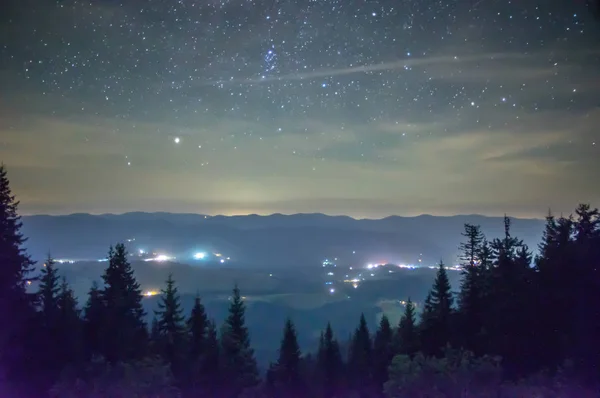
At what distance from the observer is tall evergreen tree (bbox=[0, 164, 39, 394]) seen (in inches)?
454

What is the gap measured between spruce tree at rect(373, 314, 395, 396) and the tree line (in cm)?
72

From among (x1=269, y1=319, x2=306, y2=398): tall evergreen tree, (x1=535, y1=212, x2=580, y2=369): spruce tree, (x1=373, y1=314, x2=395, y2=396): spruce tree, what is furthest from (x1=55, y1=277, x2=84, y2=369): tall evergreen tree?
(x1=269, y1=319, x2=306, y2=398): tall evergreen tree

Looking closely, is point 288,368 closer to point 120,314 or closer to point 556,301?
point 120,314

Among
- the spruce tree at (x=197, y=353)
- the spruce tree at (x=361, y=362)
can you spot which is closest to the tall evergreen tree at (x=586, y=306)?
the spruce tree at (x=197, y=353)

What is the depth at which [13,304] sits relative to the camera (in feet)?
44.1

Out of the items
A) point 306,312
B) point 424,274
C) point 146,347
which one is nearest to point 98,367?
point 146,347

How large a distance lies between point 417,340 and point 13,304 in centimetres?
1505

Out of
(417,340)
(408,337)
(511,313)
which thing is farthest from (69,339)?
(408,337)

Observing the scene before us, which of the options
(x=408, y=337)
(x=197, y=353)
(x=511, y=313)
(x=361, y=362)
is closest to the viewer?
(x=511, y=313)

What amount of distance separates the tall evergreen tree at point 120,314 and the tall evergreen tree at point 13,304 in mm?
3323

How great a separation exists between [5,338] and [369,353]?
26.9 metres

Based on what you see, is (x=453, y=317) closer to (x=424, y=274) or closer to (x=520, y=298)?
(x=520, y=298)

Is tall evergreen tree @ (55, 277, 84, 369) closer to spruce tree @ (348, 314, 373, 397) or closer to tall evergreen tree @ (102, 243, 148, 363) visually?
tall evergreen tree @ (102, 243, 148, 363)

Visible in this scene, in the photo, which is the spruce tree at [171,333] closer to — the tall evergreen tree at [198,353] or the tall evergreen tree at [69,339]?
the tall evergreen tree at [198,353]
